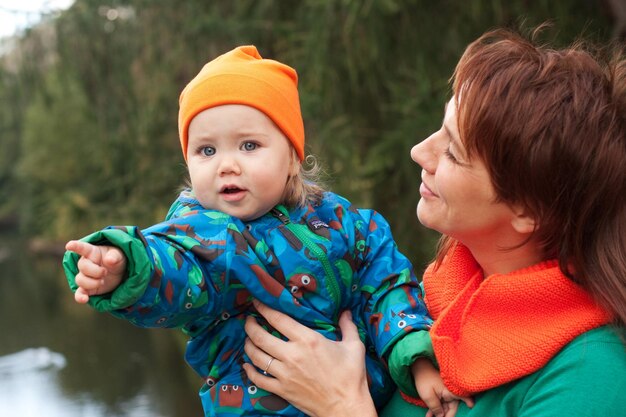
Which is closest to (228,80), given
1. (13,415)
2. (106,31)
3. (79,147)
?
(106,31)

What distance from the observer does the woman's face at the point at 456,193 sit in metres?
1.52

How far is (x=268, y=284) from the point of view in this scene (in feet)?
5.44

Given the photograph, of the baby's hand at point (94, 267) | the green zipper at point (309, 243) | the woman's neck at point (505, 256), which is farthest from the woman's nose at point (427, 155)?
the baby's hand at point (94, 267)

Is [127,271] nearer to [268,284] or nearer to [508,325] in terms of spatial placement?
[268,284]

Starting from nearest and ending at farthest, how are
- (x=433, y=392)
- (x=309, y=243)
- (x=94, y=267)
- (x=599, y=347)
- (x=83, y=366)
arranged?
(x=94, y=267) < (x=599, y=347) < (x=433, y=392) < (x=309, y=243) < (x=83, y=366)

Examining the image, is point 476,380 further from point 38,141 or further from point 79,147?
point 38,141

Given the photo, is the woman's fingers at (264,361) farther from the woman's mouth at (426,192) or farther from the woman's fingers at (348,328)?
the woman's mouth at (426,192)

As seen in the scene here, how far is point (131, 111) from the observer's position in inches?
265

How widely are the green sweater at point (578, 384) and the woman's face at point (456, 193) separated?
268mm

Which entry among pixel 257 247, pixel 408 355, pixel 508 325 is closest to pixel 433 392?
pixel 408 355

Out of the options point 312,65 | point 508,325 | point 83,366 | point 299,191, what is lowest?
point 83,366

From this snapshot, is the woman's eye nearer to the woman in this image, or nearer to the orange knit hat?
the orange knit hat

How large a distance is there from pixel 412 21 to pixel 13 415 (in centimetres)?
509

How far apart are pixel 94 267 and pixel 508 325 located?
0.73m
